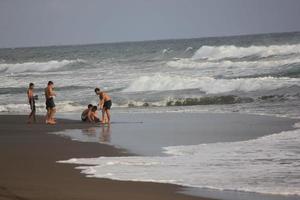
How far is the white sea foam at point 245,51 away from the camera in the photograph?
49.8m

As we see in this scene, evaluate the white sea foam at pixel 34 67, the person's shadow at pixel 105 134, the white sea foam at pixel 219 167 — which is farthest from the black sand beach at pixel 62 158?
the white sea foam at pixel 34 67

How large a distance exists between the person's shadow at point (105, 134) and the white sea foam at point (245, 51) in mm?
33276

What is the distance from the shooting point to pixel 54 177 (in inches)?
363

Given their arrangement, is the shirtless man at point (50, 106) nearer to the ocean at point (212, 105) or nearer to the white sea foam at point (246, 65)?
the ocean at point (212, 105)

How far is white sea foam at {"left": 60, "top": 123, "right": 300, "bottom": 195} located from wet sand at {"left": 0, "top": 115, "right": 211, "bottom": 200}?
0.40 meters

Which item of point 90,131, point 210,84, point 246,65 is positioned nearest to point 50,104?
point 90,131

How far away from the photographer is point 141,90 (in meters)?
31.7

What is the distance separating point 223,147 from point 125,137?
3014 mm

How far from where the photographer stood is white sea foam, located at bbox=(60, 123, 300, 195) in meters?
8.66

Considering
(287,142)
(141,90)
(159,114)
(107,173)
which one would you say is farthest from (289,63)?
(107,173)

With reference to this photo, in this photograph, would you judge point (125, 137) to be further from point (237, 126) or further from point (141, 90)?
point (141, 90)

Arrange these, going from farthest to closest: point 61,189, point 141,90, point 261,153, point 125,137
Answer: point 141,90
point 125,137
point 261,153
point 61,189

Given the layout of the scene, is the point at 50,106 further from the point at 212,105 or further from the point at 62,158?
the point at 62,158

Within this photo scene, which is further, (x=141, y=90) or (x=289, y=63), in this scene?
(x=289, y=63)
